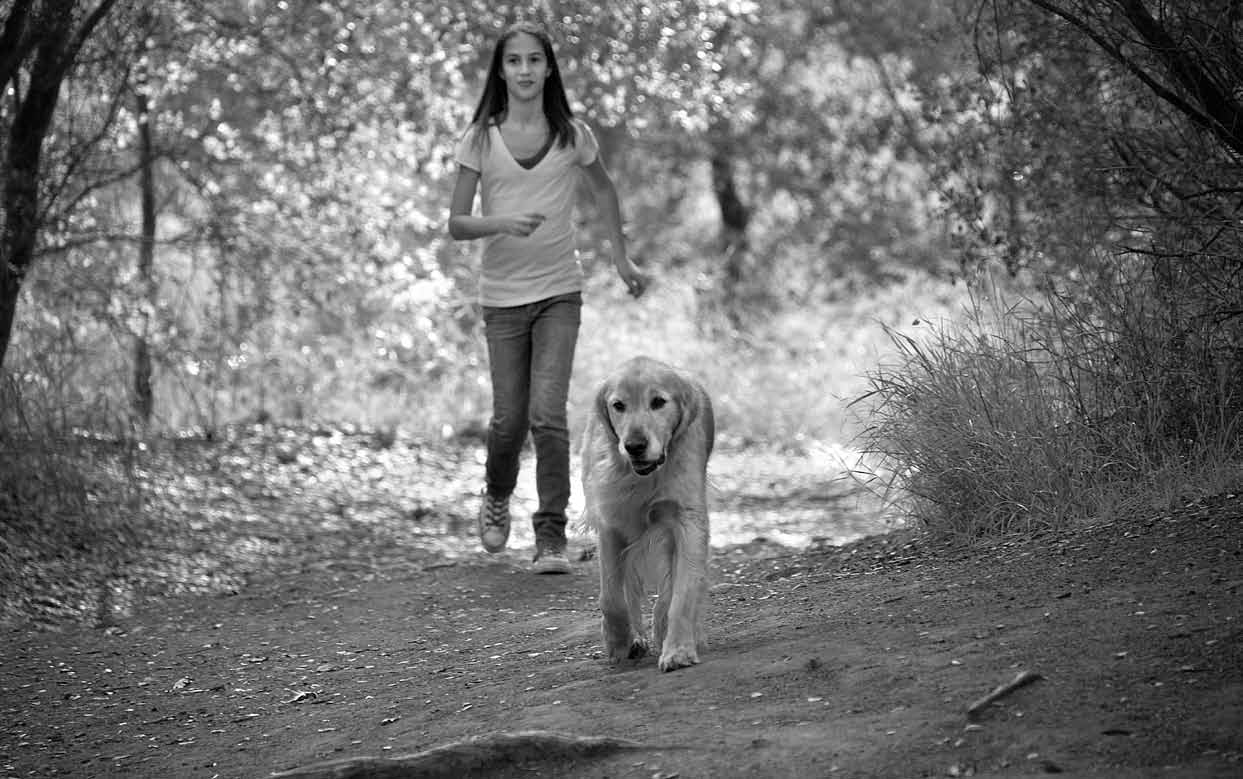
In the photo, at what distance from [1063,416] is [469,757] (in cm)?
330

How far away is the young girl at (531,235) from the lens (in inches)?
263

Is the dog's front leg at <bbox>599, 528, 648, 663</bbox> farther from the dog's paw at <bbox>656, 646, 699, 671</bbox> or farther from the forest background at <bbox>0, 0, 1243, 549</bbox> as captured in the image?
the forest background at <bbox>0, 0, 1243, 549</bbox>

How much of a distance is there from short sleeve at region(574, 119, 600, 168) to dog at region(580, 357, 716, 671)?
7.37 feet

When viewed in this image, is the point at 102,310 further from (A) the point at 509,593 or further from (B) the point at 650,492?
(B) the point at 650,492

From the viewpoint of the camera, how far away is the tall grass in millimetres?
5609

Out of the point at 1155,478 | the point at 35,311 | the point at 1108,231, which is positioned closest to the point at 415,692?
the point at 1155,478

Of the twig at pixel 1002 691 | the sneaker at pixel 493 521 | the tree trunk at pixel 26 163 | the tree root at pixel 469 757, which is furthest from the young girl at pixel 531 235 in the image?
the twig at pixel 1002 691

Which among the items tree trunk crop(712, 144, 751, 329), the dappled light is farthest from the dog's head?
tree trunk crop(712, 144, 751, 329)

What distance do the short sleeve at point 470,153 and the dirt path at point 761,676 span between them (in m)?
1.98

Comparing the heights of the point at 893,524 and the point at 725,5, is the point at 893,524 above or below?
below

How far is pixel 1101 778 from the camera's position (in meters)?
3.11

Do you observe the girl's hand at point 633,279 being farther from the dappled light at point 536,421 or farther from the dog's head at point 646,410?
the dog's head at point 646,410

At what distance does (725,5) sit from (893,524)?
522cm

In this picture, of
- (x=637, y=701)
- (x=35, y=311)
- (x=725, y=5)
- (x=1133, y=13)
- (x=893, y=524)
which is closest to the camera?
(x=637, y=701)
